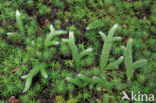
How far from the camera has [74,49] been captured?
10.6 feet

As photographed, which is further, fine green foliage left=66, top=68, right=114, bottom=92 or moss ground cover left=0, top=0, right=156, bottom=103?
moss ground cover left=0, top=0, right=156, bottom=103

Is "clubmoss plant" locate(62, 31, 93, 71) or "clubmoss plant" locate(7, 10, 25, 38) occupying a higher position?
"clubmoss plant" locate(7, 10, 25, 38)

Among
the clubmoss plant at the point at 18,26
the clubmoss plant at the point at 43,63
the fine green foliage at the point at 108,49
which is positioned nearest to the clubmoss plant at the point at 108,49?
the fine green foliage at the point at 108,49

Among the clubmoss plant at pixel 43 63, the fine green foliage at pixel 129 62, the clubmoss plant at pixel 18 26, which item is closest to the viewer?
the clubmoss plant at pixel 43 63

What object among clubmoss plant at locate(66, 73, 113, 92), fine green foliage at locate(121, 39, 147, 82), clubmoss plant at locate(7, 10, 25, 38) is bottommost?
clubmoss plant at locate(66, 73, 113, 92)

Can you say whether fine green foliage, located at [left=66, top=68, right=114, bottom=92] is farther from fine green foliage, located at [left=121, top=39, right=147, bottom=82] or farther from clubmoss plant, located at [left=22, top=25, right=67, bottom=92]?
clubmoss plant, located at [left=22, top=25, right=67, bottom=92]

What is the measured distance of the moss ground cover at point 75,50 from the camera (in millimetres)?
3178

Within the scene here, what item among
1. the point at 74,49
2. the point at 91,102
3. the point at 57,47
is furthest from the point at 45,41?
the point at 91,102

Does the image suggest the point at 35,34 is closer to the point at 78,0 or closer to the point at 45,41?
the point at 45,41

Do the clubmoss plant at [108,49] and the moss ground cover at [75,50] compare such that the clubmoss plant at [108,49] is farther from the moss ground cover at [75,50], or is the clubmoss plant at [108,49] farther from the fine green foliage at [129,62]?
the fine green foliage at [129,62]

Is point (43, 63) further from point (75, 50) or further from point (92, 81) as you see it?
point (92, 81)

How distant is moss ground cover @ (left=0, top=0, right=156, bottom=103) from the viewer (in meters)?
3.18

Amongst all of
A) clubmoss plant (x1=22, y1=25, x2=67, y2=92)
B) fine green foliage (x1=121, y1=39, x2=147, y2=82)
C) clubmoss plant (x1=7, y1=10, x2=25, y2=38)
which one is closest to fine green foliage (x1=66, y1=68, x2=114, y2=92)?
fine green foliage (x1=121, y1=39, x2=147, y2=82)

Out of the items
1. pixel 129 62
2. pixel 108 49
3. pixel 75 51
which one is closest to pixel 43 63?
pixel 75 51
